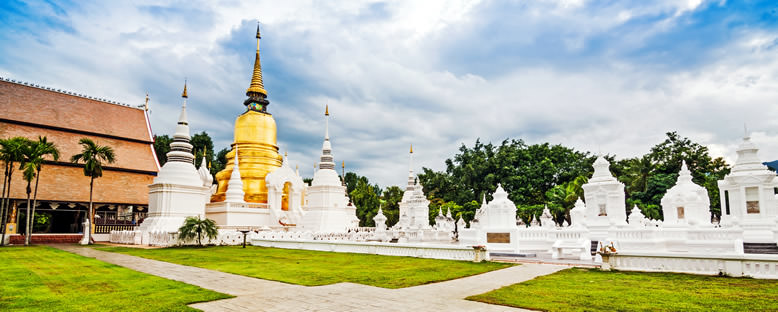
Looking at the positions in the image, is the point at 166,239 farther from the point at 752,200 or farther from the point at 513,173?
the point at 513,173

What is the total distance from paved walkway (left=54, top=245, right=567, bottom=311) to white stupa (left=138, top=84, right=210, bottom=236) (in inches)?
595

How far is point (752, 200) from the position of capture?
17734 millimetres

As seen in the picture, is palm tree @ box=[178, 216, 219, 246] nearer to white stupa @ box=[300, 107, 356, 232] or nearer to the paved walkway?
white stupa @ box=[300, 107, 356, 232]

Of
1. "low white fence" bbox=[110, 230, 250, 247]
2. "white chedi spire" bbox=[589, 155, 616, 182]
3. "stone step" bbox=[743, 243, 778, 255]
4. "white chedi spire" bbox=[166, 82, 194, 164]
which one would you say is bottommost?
"low white fence" bbox=[110, 230, 250, 247]

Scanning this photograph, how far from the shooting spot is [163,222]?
2422 cm

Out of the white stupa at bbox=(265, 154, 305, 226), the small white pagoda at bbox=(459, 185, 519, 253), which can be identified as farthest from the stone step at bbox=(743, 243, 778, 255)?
the white stupa at bbox=(265, 154, 305, 226)

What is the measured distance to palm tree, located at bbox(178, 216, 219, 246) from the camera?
69.7 ft

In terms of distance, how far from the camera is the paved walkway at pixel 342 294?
6.69 metres

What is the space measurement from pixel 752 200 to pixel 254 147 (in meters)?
31.6

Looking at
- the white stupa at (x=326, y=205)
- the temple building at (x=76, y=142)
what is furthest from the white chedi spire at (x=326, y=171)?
the temple building at (x=76, y=142)

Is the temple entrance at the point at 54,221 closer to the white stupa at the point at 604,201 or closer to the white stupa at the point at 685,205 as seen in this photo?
the white stupa at the point at 604,201

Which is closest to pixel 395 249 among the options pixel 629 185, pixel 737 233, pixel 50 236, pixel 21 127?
pixel 737 233

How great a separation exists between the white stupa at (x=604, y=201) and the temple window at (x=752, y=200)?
14.5 ft

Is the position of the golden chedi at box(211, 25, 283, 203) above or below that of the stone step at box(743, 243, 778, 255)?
above
